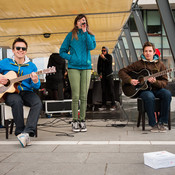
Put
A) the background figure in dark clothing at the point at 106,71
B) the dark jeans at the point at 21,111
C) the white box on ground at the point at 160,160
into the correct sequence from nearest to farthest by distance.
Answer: the white box on ground at the point at 160,160 < the dark jeans at the point at 21,111 < the background figure in dark clothing at the point at 106,71

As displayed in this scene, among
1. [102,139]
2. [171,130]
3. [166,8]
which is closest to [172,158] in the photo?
[102,139]

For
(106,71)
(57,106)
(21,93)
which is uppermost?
(106,71)

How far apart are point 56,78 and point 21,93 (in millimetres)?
2592

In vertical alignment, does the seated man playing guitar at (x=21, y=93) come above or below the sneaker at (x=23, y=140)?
above

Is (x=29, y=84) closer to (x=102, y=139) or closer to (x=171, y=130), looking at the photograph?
(x=102, y=139)

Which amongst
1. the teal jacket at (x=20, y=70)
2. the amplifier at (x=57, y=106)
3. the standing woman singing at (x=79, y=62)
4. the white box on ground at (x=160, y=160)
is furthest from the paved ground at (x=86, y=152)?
the amplifier at (x=57, y=106)

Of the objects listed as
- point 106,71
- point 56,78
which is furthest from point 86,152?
point 106,71

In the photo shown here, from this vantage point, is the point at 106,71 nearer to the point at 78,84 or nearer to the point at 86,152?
the point at 78,84

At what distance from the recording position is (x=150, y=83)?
14.3 feet

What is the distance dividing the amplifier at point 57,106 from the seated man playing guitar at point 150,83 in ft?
7.42

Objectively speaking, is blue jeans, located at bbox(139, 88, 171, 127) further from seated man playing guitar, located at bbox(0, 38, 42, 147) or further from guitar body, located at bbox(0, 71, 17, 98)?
guitar body, located at bbox(0, 71, 17, 98)

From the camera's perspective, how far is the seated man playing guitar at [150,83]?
13.5ft

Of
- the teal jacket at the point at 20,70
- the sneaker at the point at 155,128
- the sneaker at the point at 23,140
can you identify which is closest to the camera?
the sneaker at the point at 23,140

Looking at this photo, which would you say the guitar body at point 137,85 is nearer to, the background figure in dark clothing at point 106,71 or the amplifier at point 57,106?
the amplifier at point 57,106
